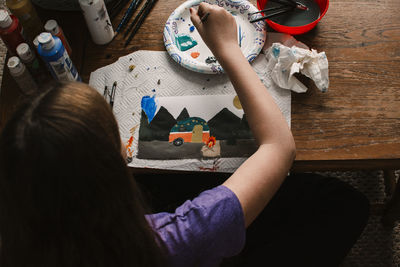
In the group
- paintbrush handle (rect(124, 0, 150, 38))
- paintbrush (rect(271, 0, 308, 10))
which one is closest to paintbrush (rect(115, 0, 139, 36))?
paintbrush handle (rect(124, 0, 150, 38))

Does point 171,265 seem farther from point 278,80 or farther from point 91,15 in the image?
point 91,15

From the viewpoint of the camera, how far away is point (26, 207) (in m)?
0.49

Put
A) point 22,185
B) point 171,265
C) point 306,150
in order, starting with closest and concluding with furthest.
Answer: point 22,185 → point 171,265 → point 306,150

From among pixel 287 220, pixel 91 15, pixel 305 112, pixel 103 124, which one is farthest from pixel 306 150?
pixel 91 15

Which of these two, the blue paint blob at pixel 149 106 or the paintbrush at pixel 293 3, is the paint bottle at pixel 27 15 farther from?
the paintbrush at pixel 293 3

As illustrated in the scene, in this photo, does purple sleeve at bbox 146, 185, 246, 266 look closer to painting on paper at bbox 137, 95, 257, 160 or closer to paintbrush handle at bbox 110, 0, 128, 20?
painting on paper at bbox 137, 95, 257, 160

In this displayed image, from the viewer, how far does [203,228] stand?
0.63 meters

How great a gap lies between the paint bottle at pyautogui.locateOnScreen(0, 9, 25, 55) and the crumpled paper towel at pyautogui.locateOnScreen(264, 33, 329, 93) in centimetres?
58

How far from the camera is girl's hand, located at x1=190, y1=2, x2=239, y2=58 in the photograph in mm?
847

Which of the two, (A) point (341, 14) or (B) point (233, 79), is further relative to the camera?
(A) point (341, 14)

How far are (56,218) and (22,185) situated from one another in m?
0.06

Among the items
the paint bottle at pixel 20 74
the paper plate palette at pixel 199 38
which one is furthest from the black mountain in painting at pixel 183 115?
the paint bottle at pixel 20 74

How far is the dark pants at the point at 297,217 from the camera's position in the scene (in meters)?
0.80

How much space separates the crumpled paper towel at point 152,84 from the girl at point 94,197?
0.14m
